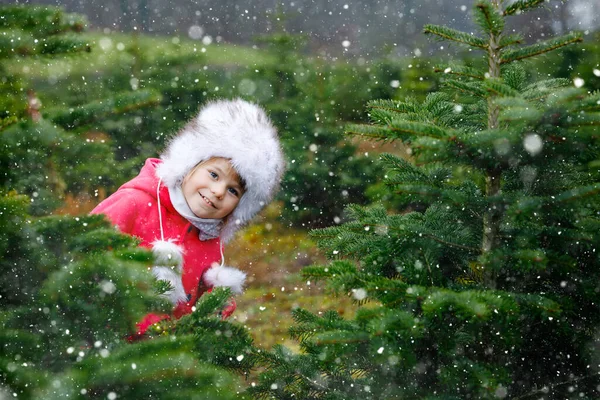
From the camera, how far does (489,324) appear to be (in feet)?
6.45

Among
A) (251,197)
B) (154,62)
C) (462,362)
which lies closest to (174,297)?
(251,197)

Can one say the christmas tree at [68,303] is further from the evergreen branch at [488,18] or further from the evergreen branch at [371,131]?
the evergreen branch at [488,18]

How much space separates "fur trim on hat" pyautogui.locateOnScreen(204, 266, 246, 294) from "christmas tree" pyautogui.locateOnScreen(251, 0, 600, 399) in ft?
2.29

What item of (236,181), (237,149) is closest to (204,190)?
(236,181)

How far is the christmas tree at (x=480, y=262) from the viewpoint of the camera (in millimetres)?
1756

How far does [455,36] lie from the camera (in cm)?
212

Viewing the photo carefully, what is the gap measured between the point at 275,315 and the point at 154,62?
4980 millimetres

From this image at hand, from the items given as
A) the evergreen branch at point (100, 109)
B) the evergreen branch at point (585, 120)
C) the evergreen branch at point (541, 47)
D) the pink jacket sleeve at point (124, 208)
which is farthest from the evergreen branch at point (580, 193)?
the pink jacket sleeve at point (124, 208)

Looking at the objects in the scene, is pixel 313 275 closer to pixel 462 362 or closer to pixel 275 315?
pixel 462 362

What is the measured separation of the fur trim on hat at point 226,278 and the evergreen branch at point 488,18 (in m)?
1.85

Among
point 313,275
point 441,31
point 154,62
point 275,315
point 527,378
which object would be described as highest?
point 154,62

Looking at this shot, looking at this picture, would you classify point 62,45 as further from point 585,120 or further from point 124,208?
point 585,120

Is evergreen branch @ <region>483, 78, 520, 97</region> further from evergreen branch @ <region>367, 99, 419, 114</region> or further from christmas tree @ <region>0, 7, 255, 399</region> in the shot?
christmas tree @ <region>0, 7, 255, 399</region>

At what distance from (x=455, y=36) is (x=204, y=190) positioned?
163 cm
